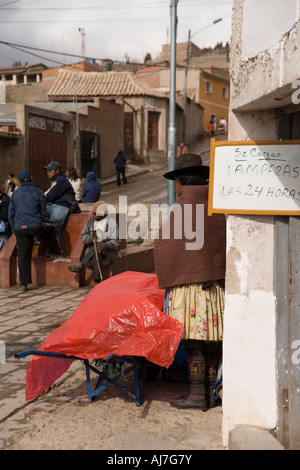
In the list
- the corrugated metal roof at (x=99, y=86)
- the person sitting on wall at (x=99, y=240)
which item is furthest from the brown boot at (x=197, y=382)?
the corrugated metal roof at (x=99, y=86)

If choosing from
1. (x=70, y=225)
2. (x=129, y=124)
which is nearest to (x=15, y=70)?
(x=129, y=124)

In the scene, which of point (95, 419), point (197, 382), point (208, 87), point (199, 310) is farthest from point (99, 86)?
point (95, 419)

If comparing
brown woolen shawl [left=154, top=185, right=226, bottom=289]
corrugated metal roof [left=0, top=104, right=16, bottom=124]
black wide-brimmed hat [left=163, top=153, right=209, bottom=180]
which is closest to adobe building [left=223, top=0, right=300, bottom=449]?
brown woolen shawl [left=154, top=185, right=226, bottom=289]

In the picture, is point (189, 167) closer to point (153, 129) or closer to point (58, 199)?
point (58, 199)

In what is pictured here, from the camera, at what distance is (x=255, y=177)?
355 cm

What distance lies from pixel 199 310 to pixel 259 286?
26.5 inches

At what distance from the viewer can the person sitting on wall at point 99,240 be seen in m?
8.77

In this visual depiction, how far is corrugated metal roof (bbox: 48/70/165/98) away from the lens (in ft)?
108

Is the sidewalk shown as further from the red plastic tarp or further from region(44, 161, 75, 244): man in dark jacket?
region(44, 161, 75, 244): man in dark jacket

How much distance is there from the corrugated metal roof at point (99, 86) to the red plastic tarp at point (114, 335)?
2961 cm

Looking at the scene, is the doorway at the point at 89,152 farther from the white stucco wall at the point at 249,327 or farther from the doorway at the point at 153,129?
the white stucco wall at the point at 249,327

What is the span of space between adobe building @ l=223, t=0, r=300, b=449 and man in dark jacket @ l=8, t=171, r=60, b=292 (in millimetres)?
5921
